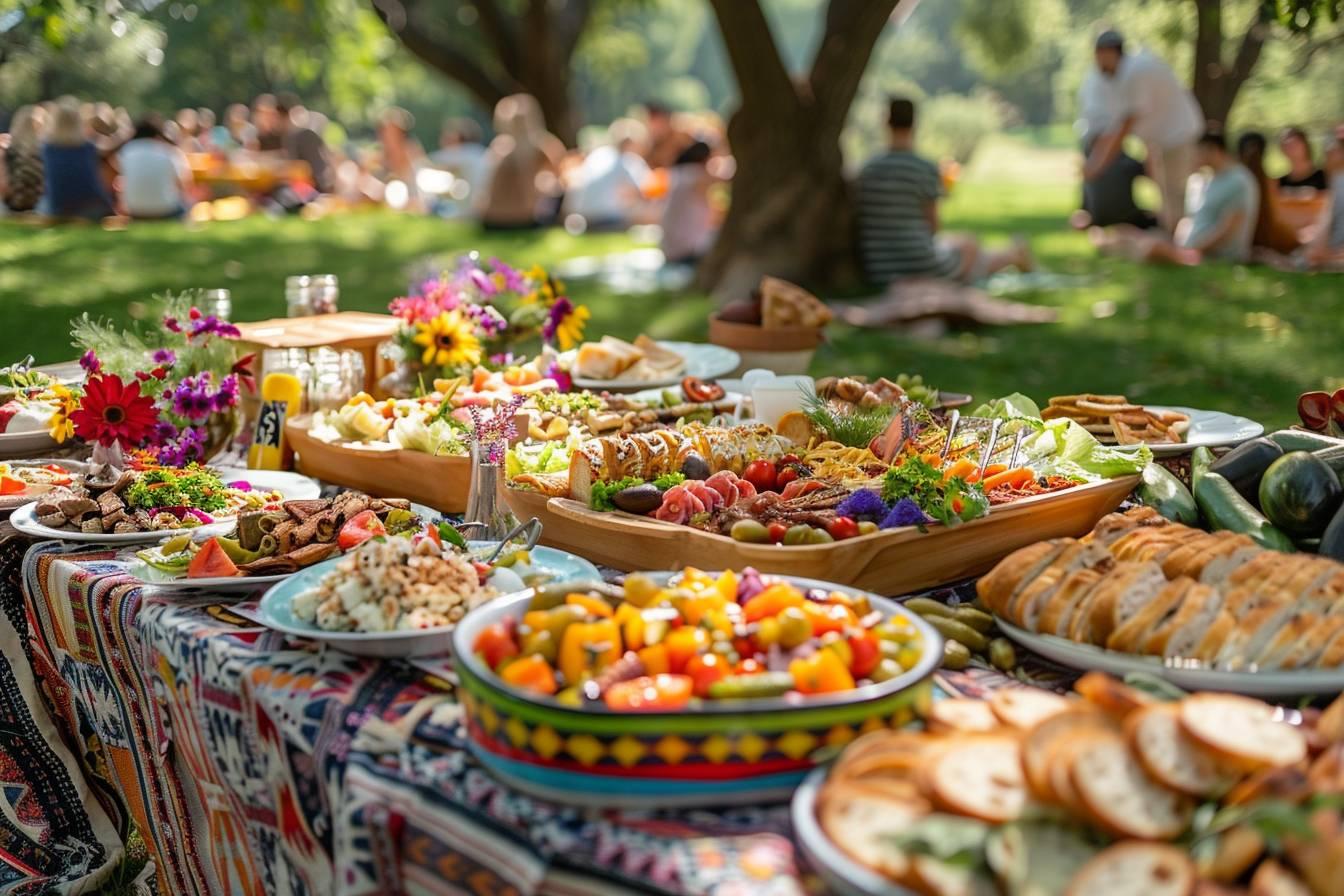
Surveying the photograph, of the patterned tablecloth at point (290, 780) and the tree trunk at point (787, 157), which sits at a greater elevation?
the tree trunk at point (787, 157)

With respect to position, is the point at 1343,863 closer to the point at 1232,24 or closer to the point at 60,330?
the point at 60,330

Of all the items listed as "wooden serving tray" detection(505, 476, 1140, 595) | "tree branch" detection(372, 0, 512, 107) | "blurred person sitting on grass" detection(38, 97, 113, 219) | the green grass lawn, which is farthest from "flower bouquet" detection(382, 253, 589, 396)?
"tree branch" detection(372, 0, 512, 107)

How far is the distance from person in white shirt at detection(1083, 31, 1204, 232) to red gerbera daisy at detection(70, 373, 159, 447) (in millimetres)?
10838

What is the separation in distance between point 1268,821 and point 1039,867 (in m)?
0.24

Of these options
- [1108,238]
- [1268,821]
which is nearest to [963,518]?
[1268,821]

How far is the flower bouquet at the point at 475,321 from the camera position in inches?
154

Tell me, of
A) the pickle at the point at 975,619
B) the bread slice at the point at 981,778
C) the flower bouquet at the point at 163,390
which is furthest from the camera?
the flower bouquet at the point at 163,390

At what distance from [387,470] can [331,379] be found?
1.92 ft

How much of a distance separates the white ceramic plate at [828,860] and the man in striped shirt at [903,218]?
857 centimetres

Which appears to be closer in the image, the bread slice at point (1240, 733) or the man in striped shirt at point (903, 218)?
the bread slice at point (1240, 733)

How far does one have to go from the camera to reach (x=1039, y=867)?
1.36 m

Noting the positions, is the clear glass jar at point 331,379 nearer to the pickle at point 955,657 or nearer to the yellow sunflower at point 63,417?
the yellow sunflower at point 63,417

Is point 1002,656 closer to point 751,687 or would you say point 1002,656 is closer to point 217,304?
point 751,687

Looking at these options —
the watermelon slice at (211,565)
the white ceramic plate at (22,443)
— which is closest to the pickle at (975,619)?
the watermelon slice at (211,565)
